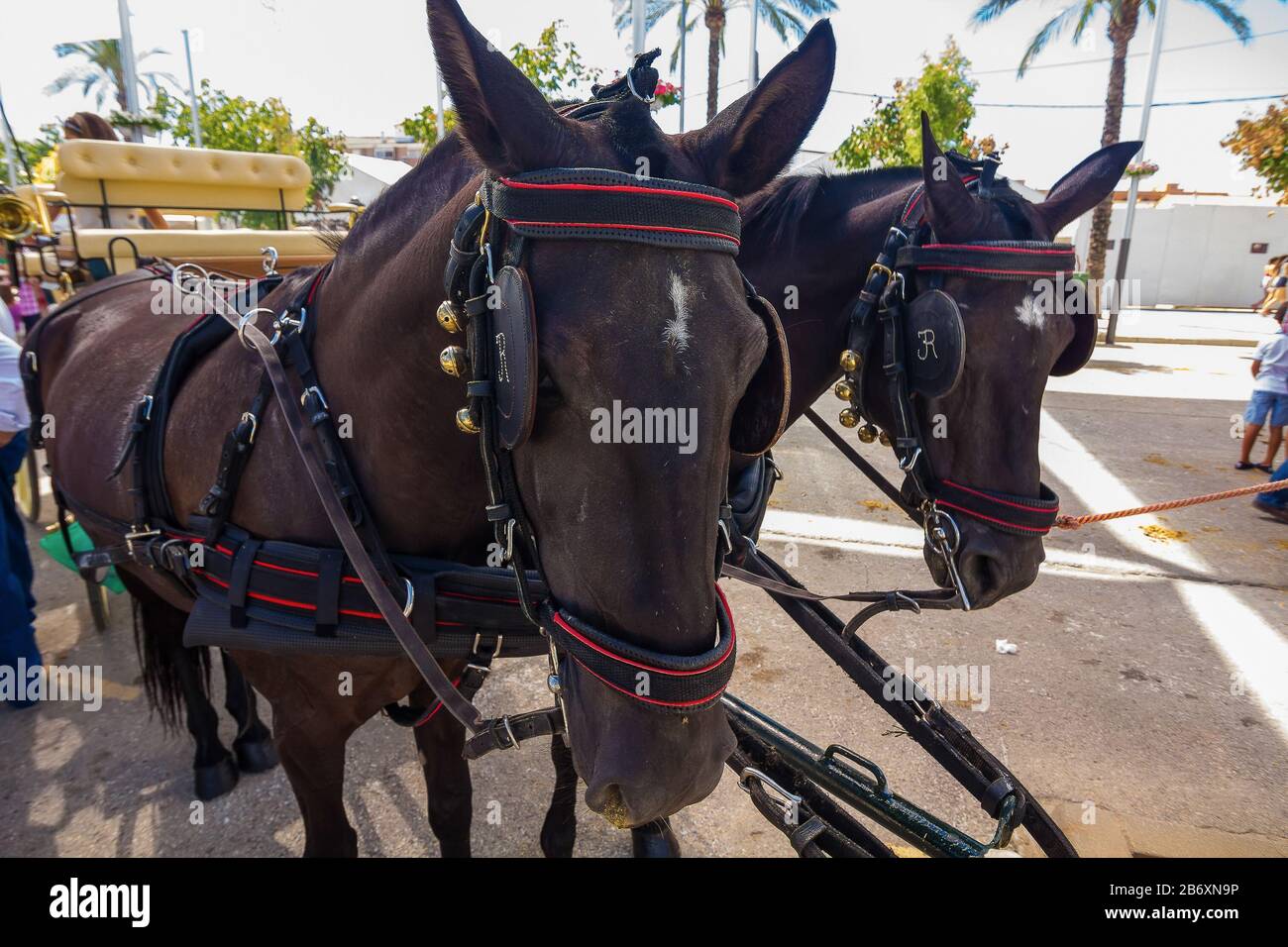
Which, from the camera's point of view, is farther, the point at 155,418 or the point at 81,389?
the point at 81,389

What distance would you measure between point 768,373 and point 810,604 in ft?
4.89

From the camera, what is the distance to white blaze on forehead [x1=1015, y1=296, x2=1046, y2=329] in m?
2.03

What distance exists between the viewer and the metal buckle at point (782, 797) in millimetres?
1902

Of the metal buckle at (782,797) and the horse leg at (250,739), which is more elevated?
the metal buckle at (782,797)

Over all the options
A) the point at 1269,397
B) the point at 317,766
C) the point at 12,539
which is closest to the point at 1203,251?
the point at 1269,397

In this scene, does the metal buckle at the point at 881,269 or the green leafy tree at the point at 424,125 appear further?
the green leafy tree at the point at 424,125

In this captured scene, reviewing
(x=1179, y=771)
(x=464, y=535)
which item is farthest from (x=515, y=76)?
(x=1179, y=771)

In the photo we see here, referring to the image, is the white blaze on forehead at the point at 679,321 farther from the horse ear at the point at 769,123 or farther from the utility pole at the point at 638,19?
the utility pole at the point at 638,19

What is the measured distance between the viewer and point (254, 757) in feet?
10.0

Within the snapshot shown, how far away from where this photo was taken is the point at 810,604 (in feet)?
8.40

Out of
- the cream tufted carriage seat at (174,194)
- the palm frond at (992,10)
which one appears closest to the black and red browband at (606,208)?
the cream tufted carriage seat at (174,194)

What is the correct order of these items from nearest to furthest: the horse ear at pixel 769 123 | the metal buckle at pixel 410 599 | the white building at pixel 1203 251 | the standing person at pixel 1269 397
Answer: the horse ear at pixel 769 123 < the metal buckle at pixel 410 599 < the standing person at pixel 1269 397 < the white building at pixel 1203 251

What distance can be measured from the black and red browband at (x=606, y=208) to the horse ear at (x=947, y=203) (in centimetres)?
126
